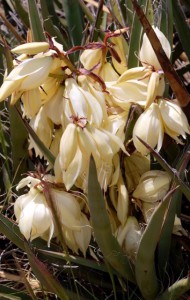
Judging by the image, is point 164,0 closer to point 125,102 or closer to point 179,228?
point 125,102

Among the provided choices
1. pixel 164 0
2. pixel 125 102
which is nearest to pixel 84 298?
pixel 125 102

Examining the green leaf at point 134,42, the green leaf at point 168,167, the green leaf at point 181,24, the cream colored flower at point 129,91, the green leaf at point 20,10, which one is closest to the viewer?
the green leaf at point 168,167

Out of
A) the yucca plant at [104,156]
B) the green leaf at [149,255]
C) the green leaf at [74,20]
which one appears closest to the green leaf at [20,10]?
the green leaf at [74,20]

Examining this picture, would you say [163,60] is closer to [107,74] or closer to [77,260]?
[107,74]

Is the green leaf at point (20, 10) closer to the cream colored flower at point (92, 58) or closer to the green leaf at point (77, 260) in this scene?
the cream colored flower at point (92, 58)

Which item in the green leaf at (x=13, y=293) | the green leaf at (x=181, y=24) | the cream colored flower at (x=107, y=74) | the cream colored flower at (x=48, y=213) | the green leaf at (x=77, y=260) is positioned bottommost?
the green leaf at (x=13, y=293)

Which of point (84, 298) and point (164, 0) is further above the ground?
point (164, 0)
